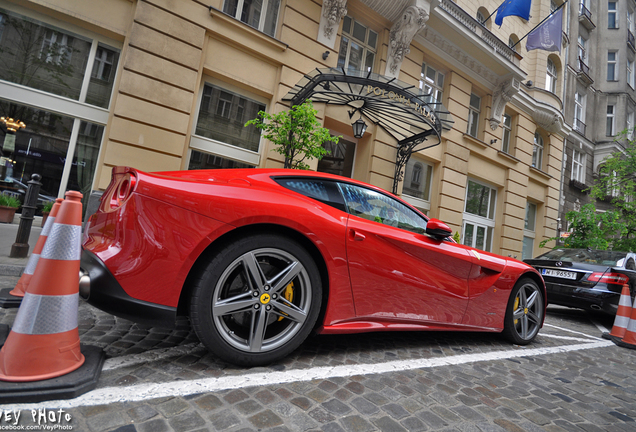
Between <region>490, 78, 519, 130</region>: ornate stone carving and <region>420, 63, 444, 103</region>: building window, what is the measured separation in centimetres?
268

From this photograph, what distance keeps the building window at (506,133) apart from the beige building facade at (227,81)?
44.8 inches

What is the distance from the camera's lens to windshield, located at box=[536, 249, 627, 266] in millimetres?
5332

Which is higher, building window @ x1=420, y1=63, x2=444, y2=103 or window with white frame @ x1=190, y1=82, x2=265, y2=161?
building window @ x1=420, y1=63, x2=444, y2=103

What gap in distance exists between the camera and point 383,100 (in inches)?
278

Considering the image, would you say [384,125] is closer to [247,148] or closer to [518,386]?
[247,148]

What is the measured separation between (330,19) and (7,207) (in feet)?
26.2

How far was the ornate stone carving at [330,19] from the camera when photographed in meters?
7.99

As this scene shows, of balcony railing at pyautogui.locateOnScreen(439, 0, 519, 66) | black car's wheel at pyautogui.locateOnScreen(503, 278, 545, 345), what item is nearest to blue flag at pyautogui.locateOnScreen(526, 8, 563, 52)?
balcony railing at pyautogui.locateOnScreen(439, 0, 519, 66)

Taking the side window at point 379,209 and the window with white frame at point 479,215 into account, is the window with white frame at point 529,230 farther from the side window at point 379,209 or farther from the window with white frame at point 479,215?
the side window at point 379,209

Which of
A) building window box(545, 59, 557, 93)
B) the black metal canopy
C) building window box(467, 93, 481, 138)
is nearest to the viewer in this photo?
the black metal canopy

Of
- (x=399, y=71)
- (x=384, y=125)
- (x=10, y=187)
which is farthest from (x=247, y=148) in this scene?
(x=399, y=71)

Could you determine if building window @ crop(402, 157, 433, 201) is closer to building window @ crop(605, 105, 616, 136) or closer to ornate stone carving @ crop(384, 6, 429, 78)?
ornate stone carving @ crop(384, 6, 429, 78)

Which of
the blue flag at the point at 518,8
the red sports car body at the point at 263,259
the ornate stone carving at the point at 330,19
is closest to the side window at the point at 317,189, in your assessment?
the red sports car body at the point at 263,259

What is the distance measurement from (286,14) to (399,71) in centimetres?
374
